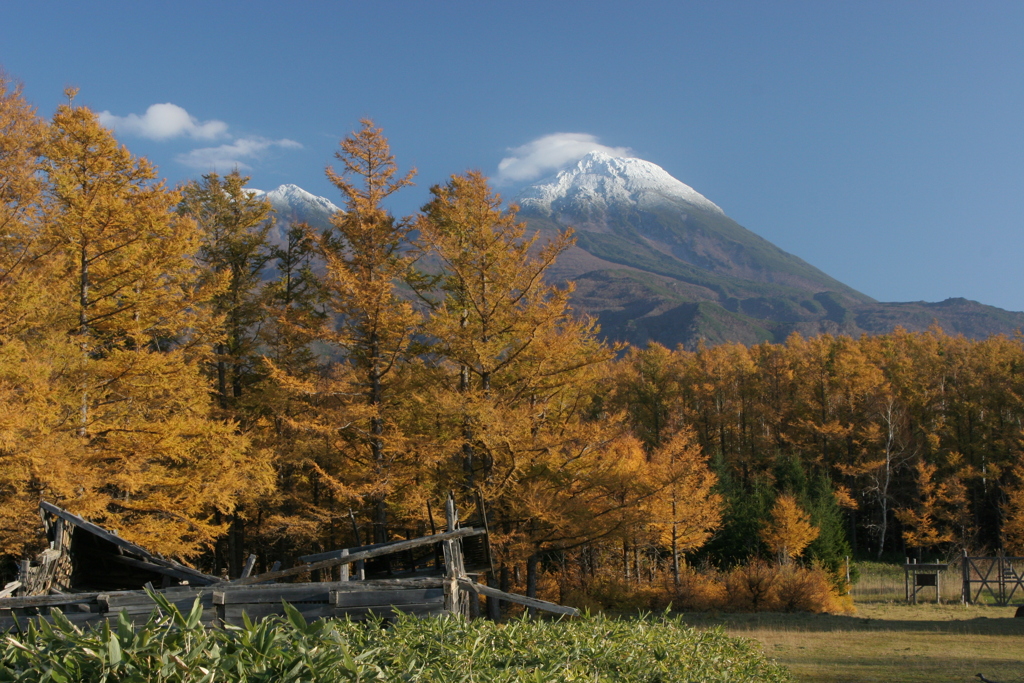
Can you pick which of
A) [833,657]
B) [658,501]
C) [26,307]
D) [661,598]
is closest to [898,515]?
[661,598]

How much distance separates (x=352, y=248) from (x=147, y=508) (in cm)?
868

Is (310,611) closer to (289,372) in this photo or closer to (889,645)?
(889,645)

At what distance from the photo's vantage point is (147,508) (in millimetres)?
15125

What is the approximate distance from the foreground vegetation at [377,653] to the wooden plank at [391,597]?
3985 mm

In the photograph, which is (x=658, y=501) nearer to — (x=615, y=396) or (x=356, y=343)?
(x=356, y=343)

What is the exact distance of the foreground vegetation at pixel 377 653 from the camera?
8.17 ft

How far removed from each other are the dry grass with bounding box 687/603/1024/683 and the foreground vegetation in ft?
24.9

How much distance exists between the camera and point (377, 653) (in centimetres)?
344

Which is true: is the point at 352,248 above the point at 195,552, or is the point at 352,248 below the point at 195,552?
above

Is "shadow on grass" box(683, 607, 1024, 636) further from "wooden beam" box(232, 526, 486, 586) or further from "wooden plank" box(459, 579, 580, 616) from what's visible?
"wooden beam" box(232, 526, 486, 586)

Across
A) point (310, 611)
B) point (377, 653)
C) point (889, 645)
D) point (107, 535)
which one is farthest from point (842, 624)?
point (377, 653)

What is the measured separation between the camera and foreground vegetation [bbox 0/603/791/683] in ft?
8.17

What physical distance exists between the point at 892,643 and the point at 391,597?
42.4 ft

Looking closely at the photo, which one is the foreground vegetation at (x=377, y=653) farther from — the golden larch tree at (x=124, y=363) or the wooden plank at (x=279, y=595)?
the golden larch tree at (x=124, y=363)
